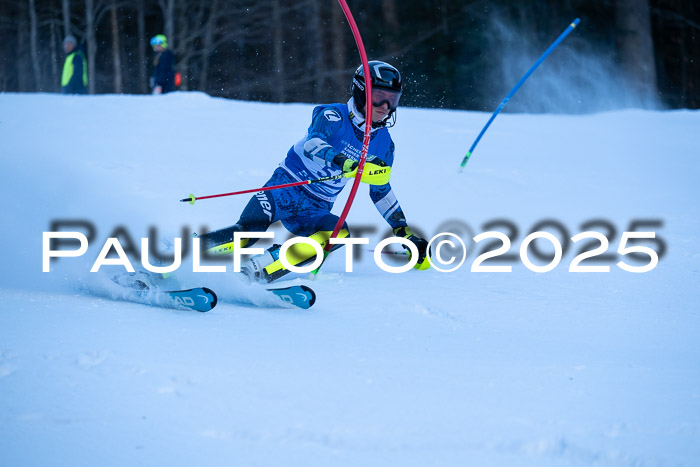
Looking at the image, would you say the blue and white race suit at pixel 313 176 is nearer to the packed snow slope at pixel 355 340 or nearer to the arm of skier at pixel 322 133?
the arm of skier at pixel 322 133

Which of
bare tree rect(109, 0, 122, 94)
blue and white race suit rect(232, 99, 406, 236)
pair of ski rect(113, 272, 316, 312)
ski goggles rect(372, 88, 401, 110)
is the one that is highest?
bare tree rect(109, 0, 122, 94)

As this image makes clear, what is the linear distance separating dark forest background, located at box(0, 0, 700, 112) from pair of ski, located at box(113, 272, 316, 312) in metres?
13.7

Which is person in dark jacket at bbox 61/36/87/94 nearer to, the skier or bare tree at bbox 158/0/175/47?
the skier

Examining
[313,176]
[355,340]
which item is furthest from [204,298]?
[313,176]

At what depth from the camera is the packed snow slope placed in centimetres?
207

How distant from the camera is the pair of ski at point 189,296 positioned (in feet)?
10.9

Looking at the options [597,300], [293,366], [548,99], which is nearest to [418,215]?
[597,300]

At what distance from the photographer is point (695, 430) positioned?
2.22 metres

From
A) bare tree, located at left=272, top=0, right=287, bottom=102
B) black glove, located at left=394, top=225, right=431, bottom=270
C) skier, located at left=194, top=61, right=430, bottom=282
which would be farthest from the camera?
bare tree, located at left=272, top=0, right=287, bottom=102

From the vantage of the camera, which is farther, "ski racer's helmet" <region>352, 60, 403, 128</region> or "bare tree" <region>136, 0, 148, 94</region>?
Result: "bare tree" <region>136, 0, 148, 94</region>

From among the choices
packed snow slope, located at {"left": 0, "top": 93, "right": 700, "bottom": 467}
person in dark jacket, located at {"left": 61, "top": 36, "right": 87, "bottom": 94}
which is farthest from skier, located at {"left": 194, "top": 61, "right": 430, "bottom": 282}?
person in dark jacket, located at {"left": 61, "top": 36, "right": 87, "bottom": 94}

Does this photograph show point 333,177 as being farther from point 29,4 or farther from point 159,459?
point 29,4

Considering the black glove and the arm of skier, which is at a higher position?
the arm of skier

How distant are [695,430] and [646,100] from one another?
554 inches
